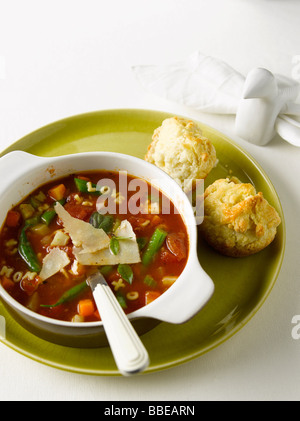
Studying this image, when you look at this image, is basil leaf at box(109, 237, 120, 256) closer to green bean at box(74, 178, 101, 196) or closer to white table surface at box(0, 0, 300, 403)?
green bean at box(74, 178, 101, 196)

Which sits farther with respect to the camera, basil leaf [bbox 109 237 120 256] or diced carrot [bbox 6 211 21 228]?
diced carrot [bbox 6 211 21 228]

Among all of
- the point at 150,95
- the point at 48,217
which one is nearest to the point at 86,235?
the point at 48,217

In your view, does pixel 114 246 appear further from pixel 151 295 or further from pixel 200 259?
pixel 200 259

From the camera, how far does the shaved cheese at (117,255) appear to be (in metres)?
2.40

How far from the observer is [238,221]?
8.31 ft

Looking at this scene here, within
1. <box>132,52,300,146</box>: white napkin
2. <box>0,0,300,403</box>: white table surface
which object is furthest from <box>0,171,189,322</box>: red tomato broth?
<box>132,52,300,146</box>: white napkin

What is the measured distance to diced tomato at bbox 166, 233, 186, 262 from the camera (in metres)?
2.45

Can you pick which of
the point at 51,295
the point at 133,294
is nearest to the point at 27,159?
the point at 51,295

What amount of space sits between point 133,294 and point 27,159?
925 millimetres

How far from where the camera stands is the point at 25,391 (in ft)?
7.51

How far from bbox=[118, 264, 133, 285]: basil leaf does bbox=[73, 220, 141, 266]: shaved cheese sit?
3 centimetres

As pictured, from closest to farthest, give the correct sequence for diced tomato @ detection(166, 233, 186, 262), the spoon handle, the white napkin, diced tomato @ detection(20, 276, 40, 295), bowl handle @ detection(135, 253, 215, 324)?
the spoon handle → bowl handle @ detection(135, 253, 215, 324) → diced tomato @ detection(20, 276, 40, 295) → diced tomato @ detection(166, 233, 186, 262) → the white napkin

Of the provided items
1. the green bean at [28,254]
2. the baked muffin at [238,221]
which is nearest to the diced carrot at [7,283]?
the green bean at [28,254]

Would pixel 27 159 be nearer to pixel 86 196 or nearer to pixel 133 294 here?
pixel 86 196
